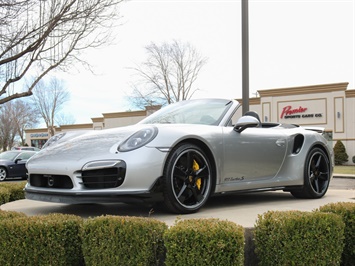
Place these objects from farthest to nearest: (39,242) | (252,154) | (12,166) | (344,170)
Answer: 1. (344,170)
2. (12,166)
3. (252,154)
4. (39,242)

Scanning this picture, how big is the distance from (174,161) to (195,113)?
1.20 m

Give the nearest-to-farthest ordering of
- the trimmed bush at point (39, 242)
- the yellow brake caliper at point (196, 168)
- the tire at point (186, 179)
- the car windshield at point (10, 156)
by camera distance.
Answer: the trimmed bush at point (39, 242)
the tire at point (186, 179)
the yellow brake caliper at point (196, 168)
the car windshield at point (10, 156)

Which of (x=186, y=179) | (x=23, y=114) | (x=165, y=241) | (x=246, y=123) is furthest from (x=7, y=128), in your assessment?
(x=165, y=241)

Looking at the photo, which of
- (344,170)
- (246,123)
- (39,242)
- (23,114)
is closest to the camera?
(39,242)

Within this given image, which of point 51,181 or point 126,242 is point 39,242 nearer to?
point 126,242

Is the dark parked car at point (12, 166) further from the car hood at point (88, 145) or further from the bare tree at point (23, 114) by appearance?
the bare tree at point (23, 114)

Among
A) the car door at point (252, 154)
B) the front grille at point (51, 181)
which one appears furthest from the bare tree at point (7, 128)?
the car door at point (252, 154)

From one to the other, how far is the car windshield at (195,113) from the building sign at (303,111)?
28.1 meters

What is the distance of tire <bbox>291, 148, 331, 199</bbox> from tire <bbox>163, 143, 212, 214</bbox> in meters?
1.80

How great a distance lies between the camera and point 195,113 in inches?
192

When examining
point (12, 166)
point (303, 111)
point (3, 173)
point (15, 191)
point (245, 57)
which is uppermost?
point (245, 57)

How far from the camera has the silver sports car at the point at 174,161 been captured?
3.67m

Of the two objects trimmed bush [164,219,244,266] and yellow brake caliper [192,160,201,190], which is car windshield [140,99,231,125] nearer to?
yellow brake caliper [192,160,201,190]

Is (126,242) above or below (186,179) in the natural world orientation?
below
